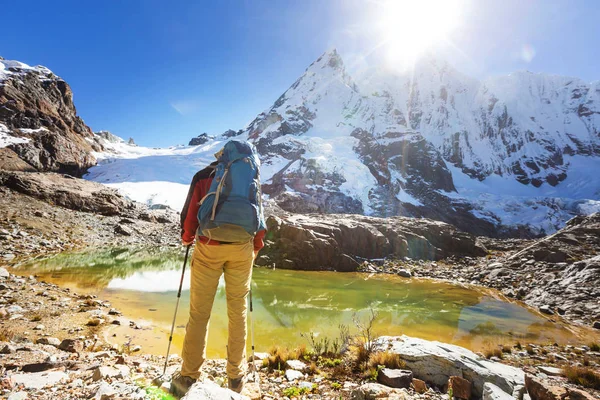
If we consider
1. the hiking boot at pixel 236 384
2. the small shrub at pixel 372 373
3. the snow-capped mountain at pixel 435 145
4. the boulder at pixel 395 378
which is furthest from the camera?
the snow-capped mountain at pixel 435 145

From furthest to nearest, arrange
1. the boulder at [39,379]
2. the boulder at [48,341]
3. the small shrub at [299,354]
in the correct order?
the small shrub at [299,354], the boulder at [48,341], the boulder at [39,379]

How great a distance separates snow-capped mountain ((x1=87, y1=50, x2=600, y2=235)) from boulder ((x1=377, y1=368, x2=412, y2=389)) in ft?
198

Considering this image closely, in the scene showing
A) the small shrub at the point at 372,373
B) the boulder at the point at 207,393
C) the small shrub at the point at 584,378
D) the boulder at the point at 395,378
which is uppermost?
the boulder at the point at 207,393

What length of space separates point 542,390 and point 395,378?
5.31 feet

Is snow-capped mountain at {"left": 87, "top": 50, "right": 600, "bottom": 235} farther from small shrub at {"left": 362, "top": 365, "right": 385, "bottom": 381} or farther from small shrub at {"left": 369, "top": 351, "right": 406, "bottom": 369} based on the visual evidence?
small shrub at {"left": 362, "top": 365, "right": 385, "bottom": 381}

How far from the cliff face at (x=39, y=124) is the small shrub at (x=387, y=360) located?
6269 centimetres

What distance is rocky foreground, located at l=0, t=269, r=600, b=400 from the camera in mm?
2855

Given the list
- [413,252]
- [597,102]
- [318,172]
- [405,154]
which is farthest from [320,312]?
[597,102]

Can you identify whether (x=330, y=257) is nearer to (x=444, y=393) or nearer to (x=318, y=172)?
(x=444, y=393)

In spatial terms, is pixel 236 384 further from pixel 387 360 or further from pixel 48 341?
pixel 48 341

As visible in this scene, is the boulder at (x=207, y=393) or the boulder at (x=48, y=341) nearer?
the boulder at (x=207, y=393)

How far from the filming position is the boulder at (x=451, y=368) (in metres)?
3.70

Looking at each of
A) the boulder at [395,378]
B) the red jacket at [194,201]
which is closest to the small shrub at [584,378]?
the boulder at [395,378]

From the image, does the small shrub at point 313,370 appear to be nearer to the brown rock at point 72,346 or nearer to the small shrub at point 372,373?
the small shrub at point 372,373
